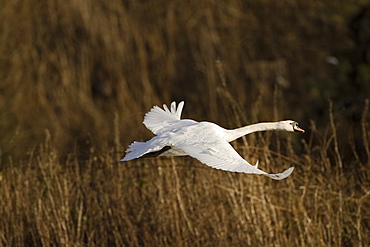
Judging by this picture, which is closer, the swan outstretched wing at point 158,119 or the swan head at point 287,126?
the swan head at point 287,126

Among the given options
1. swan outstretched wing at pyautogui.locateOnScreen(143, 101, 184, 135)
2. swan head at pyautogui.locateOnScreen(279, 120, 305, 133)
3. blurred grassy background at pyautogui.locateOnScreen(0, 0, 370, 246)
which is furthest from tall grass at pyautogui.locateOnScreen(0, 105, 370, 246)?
blurred grassy background at pyautogui.locateOnScreen(0, 0, 370, 246)

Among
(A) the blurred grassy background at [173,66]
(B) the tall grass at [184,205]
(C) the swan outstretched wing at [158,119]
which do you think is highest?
(A) the blurred grassy background at [173,66]

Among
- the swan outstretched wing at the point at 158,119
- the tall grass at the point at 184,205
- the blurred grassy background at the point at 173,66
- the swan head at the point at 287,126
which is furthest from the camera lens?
the blurred grassy background at the point at 173,66

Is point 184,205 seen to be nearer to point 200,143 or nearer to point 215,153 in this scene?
point 200,143

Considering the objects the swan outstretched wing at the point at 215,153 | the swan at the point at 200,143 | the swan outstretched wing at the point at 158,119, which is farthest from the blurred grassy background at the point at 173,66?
the swan outstretched wing at the point at 215,153

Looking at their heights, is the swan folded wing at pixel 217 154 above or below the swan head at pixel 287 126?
below

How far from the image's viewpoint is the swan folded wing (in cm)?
434

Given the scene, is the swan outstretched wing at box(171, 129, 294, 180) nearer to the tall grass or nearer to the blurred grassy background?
the tall grass

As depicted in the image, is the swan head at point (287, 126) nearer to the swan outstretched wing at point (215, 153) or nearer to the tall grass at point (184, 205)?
the swan outstretched wing at point (215, 153)

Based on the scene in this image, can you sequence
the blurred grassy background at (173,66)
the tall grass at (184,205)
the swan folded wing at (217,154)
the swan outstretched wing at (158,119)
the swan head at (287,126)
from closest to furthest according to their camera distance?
the swan folded wing at (217,154) < the swan head at (287,126) < the swan outstretched wing at (158,119) < the tall grass at (184,205) < the blurred grassy background at (173,66)

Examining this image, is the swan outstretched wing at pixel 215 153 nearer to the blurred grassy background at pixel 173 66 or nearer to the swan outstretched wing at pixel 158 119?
the swan outstretched wing at pixel 158 119

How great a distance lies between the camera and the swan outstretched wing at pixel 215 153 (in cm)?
435

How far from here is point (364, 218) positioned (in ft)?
21.4

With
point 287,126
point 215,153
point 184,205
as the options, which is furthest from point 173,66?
point 215,153
